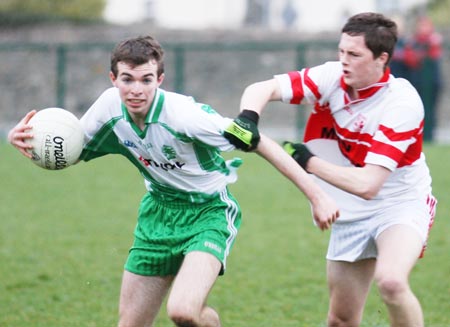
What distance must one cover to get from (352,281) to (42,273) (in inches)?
130

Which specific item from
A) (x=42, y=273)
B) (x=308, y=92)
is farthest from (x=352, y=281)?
(x=42, y=273)

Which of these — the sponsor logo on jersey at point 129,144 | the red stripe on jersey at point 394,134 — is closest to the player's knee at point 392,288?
the red stripe on jersey at point 394,134

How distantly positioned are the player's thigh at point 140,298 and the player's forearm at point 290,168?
93 cm

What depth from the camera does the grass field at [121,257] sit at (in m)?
6.62

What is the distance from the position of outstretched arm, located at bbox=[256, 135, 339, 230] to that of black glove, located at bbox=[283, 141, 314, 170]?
0.12 metres

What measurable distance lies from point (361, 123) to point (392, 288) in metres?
1.00

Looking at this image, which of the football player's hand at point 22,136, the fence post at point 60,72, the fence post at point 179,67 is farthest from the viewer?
the fence post at point 60,72

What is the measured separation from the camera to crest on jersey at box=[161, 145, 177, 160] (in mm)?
5073

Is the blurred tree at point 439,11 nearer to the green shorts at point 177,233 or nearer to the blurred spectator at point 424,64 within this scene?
the blurred spectator at point 424,64

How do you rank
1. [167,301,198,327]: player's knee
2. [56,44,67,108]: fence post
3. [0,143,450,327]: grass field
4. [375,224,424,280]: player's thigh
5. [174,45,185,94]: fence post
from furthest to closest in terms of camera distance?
[56,44,67,108]: fence post, [174,45,185,94]: fence post, [0,143,450,327]: grass field, [375,224,424,280]: player's thigh, [167,301,198,327]: player's knee

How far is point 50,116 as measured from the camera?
5.09 metres

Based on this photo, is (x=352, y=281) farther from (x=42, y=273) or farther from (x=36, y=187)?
(x=36, y=187)

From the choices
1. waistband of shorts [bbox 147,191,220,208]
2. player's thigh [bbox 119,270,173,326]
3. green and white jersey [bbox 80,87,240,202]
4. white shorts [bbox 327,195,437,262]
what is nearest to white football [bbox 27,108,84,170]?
green and white jersey [bbox 80,87,240,202]

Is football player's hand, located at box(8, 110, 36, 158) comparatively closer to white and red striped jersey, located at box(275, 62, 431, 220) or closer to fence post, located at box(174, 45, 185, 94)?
white and red striped jersey, located at box(275, 62, 431, 220)
